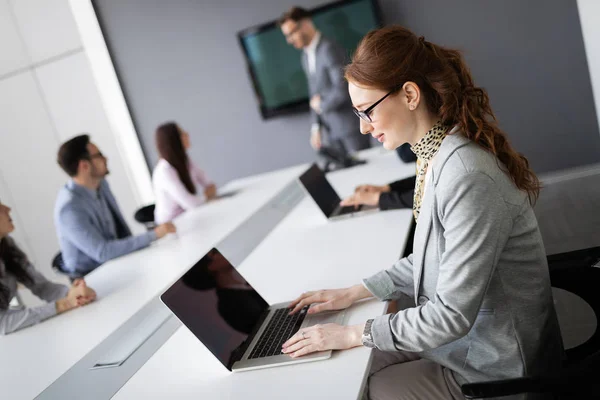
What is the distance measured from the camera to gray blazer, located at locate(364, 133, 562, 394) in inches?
46.6

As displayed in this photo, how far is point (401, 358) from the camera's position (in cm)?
160

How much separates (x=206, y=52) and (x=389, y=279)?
4332 millimetres

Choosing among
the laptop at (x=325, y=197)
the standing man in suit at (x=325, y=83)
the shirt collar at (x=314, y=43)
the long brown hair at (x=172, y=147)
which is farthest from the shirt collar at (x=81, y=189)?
the shirt collar at (x=314, y=43)

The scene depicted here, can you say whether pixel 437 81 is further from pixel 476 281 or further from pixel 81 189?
pixel 81 189

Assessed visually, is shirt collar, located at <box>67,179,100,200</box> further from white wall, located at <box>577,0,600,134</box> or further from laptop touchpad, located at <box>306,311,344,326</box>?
white wall, located at <box>577,0,600,134</box>

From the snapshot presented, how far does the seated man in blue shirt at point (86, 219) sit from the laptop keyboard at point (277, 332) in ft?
5.49

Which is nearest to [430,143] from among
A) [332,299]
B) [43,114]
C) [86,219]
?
[332,299]

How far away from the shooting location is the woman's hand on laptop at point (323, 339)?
131cm

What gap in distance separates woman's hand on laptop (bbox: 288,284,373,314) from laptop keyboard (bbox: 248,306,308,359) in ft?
0.08

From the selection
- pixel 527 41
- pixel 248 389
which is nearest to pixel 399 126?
pixel 248 389

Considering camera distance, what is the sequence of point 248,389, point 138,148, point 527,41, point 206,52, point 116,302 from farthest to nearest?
1. point 138,148
2. point 206,52
3. point 527,41
4. point 116,302
5. point 248,389

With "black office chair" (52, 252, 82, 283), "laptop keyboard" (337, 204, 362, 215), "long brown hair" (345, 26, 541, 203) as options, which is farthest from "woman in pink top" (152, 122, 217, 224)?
"long brown hair" (345, 26, 541, 203)

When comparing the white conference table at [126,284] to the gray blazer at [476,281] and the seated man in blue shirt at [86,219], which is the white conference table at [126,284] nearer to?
the seated man in blue shirt at [86,219]

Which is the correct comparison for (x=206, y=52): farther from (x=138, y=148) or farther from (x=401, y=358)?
(x=401, y=358)
